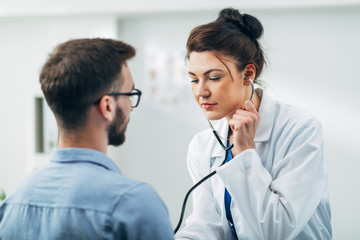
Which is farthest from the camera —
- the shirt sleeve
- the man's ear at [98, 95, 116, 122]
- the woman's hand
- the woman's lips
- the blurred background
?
the blurred background

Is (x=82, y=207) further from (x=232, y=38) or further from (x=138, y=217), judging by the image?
(x=232, y=38)

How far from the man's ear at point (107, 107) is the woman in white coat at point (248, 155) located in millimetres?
518

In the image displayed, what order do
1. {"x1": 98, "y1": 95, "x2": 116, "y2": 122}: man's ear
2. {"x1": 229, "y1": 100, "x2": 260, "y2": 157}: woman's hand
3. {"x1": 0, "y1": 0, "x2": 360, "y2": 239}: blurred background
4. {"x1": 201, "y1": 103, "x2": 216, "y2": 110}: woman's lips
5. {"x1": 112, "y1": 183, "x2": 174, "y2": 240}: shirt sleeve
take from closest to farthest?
{"x1": 112, "y1": 183, "x2": 174, "y2": 240}: shirt sleeve → {"x1": 98, "y1": 95, "x2": 116, "y2": 122}: man's ear → {"x1": 229, "y1": 100, "x2": 260, "y2": 157}: woman's hand → {"x1": 201, "y1": 103, "x2": 216, "y2": 110}: woman's lips → {"x1": 0, "y1": 0, "x2": 360, "y2": 239}: blurred background

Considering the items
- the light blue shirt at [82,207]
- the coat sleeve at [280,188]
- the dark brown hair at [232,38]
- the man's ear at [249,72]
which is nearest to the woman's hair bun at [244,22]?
the dark brown hair at [232,38]

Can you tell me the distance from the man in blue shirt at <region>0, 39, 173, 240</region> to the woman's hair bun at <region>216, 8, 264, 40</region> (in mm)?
644

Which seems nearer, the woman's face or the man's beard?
the man's beard

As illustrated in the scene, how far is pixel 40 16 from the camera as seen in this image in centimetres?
315

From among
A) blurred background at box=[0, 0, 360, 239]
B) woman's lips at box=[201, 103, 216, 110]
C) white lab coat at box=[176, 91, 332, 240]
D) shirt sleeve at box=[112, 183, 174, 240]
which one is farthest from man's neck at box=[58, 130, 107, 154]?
blurred background at box=[0, 0, 360, 239]

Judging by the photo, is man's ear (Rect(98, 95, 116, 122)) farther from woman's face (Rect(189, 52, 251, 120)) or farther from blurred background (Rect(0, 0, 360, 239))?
blurred background (Rect(0, 0, 360, 239))

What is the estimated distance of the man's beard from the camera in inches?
35.6

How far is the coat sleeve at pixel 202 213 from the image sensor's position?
4.55 ft

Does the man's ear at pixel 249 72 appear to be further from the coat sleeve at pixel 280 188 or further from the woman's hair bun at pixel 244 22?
the coat sleeve at pixel 280 188

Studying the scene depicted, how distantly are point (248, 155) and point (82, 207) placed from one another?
67cm

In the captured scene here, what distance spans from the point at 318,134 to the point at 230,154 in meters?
0.33
